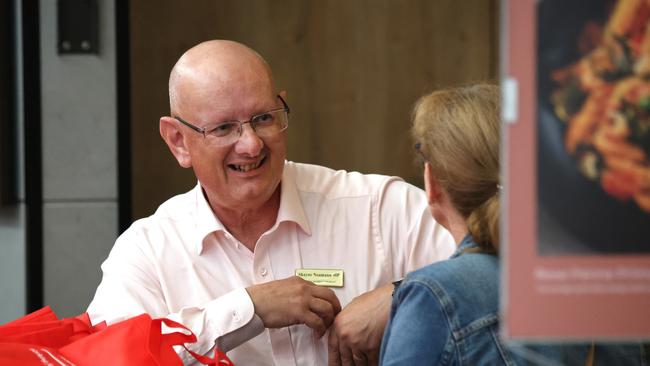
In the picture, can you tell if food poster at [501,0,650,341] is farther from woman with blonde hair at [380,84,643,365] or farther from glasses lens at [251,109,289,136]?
glasses lens at [251,109,289,136]

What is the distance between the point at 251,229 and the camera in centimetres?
248

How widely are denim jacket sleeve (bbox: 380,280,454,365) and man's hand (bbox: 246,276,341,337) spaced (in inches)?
26.0

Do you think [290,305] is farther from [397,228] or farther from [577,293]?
[577,293]

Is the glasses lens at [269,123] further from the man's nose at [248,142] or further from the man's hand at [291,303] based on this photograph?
the man's hand at [291,303]

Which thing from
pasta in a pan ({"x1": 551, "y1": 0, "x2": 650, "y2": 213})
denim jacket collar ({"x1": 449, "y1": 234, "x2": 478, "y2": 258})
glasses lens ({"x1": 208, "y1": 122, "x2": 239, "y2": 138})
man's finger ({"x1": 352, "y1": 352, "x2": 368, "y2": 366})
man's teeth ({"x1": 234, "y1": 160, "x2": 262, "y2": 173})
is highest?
pasta in a pan ({"x1": 551, "y1": 0, "x2": 650, "y2": 213})

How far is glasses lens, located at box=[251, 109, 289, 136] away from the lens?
2.38 metres

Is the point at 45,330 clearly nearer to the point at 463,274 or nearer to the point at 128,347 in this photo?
the point at 128,347

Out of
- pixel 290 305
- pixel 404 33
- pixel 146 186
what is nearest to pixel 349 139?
pixel 404 33

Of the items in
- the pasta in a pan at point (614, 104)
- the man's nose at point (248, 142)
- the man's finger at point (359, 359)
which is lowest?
the man's finger at point (359, 359)

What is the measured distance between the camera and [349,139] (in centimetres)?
502

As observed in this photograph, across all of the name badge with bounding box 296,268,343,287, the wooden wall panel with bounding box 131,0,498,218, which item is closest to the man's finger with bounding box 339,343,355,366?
the name badge with bounding box 296,268,343,287

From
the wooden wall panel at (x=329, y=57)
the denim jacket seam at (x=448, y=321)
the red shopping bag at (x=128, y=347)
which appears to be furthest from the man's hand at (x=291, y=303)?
the wooden wall panel at (x=329, y=57)

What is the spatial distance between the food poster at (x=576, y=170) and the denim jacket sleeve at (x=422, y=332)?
1.78 ft

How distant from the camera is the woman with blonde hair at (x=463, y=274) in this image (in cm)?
147
